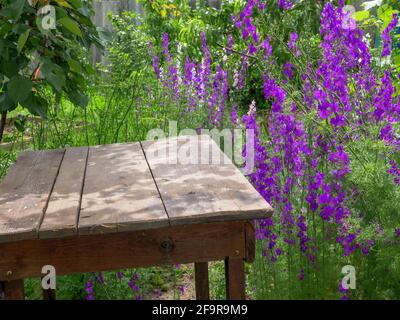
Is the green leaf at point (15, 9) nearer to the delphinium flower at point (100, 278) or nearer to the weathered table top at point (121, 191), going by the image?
the weathered table top at point (121, 191)

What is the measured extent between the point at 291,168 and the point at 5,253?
1178 mm

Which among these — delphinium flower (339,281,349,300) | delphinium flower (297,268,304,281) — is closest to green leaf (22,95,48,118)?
delphinium flower (297,268,304,281)

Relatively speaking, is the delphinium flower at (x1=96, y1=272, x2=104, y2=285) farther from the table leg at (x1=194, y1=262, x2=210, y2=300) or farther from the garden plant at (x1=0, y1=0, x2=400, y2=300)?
the table leg at (x1=194, y1=262, x2=210, y2=300)

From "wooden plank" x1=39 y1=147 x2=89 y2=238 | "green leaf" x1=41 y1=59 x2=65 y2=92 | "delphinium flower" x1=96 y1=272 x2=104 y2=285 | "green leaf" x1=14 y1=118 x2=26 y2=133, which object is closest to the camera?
"wooden plank" x1=39 y1=147 x2=89 y2=238

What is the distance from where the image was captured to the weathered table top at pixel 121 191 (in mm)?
1675

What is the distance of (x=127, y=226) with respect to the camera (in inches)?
65.1

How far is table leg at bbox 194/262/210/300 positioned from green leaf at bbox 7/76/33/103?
0.98 m

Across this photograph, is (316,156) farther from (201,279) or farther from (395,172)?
(201,279)

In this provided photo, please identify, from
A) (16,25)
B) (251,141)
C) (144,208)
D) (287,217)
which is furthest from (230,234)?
(16,25)

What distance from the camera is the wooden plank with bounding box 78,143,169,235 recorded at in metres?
1.66

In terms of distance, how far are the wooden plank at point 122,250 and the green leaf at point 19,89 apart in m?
0.83

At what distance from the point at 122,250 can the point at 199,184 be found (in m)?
0.41

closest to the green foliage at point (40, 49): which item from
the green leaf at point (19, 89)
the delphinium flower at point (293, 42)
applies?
the green leaf at point (19, 89)

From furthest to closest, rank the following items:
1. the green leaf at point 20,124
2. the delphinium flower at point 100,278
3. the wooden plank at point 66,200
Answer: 1. the green leaf at point 20,124
2. the delphinium flower at point 100,278
3. the wooden plank at point 66,200
